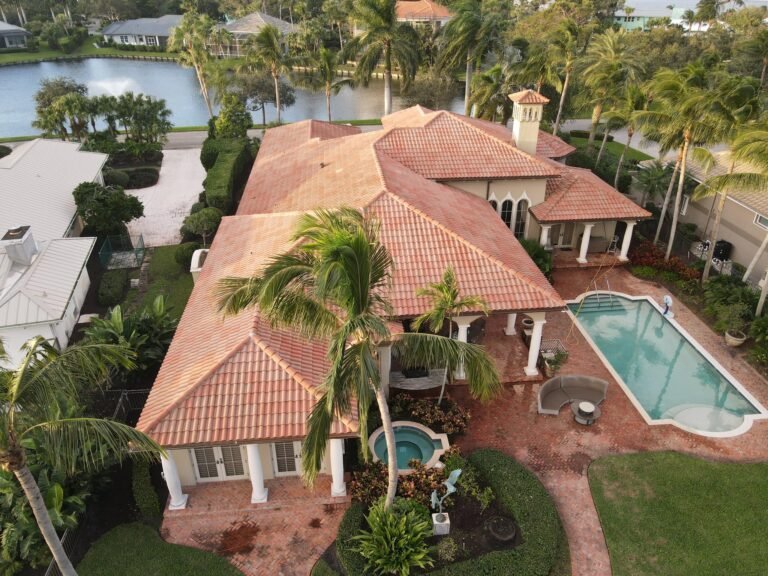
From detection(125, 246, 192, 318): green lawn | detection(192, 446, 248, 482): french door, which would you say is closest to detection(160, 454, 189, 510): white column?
detection(192, 446, 248, 482): french door

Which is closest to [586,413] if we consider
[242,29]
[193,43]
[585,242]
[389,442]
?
[389,442]

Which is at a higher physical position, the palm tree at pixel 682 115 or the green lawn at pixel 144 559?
the palm tree at pixel 682 115

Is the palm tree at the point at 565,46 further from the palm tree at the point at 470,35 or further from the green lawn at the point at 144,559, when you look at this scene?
the green lawn at the point at 144,559

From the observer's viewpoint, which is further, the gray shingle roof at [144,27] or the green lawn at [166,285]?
the gray shingle roof at [144,27]

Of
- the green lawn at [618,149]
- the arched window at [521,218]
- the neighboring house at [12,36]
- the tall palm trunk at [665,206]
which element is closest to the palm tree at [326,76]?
the arched window at [521,218]

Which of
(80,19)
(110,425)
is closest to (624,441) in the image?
(110,425)

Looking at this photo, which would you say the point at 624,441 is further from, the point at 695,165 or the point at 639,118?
the point at 695,165
